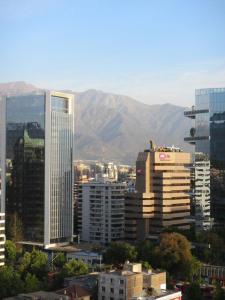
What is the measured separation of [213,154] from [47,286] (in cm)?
3037

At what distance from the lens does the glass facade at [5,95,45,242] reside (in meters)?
42.5

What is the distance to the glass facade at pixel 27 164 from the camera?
42.5m

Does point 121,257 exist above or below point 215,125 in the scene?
below

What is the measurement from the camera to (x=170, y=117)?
18088 centimetres

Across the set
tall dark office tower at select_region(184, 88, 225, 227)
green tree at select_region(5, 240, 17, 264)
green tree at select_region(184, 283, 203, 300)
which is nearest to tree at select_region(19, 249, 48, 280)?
green tree at select_region(5, 240, 17, 264)

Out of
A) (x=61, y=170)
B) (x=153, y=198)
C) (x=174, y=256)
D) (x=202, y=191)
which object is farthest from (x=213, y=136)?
(x=174, y=256)

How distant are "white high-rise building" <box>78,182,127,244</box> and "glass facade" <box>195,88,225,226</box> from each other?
349 inches

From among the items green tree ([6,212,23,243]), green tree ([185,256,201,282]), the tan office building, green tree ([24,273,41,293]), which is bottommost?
green tree ([185,256,201,282])

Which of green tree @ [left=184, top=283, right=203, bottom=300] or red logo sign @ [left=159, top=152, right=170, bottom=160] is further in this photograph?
red logo sign @ [left=159, top=152, right=170, bottom=160]

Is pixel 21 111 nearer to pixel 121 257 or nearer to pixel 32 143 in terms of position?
pixel 32 143

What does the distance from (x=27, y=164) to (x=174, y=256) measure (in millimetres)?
15196

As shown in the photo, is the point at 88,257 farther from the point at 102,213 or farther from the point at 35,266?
the point at 102,213

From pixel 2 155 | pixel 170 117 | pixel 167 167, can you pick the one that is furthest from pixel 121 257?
pixel 170 117

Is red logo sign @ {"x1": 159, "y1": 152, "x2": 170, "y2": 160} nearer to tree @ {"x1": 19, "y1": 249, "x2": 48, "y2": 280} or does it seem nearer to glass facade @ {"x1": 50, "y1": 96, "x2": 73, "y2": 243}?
glass facade @ {"x1": 50, "y1": 96, "x2": 73, "y2": 243}
